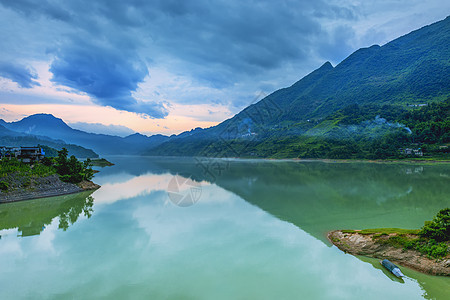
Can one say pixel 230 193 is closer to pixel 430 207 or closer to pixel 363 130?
pixel 430 207

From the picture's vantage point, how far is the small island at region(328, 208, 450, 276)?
935 centimetres

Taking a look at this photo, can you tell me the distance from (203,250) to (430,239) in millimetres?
10742

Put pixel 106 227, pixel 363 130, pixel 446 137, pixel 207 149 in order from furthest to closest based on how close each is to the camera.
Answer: pixel 207 149
pixel 363 130
pixel 446 137
pixel 106 227

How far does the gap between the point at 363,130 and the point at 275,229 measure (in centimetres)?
12212

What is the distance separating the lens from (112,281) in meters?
9.40

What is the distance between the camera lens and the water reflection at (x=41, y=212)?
56.7 ft

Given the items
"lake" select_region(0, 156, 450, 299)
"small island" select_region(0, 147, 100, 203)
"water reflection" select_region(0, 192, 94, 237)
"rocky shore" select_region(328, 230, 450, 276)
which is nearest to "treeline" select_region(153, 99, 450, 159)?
"lake" select_region(0, 156, 450, 299)

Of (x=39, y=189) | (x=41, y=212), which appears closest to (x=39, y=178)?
(x=39, y=189)

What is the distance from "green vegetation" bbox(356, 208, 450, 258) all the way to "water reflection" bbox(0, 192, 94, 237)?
2098 centimetres

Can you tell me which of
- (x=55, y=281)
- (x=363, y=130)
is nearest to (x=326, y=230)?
(x=55, y=281)

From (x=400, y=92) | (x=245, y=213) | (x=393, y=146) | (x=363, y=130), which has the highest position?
(x=400, y=92)

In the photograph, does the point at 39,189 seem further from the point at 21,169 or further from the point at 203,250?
the point at 203,250

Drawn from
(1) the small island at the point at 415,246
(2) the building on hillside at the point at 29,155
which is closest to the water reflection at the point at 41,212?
(2) the building on hillside at the point at 29,155

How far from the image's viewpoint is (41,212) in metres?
21.0
